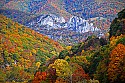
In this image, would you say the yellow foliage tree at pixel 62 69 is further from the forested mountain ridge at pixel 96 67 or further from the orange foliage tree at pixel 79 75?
the orange foliage tree at pixel 79 75

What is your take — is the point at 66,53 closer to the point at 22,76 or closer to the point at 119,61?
the point at 119,61

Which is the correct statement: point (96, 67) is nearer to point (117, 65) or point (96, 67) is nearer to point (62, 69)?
point (62, 69)

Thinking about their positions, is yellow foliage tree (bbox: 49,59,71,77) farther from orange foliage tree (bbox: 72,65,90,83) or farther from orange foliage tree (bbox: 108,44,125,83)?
orange foliage tree (bbox: 108,44,125,83)

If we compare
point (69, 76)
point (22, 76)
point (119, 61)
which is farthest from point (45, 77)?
point (22, 76)

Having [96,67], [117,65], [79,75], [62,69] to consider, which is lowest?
[79,75]

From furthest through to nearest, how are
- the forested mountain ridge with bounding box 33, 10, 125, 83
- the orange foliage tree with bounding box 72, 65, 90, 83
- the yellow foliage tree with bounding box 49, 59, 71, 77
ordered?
the yellow foliage tree with bounding box 49, 59, 71, 77, the orange foliage tree with bounding box 72, 65, 90, 83, the forested mountain ridge with bounding box 33, 10, 125, 83

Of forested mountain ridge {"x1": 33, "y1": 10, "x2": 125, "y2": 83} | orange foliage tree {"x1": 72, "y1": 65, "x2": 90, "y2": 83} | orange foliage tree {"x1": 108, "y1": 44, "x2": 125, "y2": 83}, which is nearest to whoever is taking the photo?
orange foliage tree {"x1": 108, "y1": 44, "x2": 125, "y2": 83}

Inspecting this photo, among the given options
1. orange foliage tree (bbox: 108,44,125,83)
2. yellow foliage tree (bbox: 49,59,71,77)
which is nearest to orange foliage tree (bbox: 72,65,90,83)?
yellow foliage tree (bbox: 49,59,71,77)

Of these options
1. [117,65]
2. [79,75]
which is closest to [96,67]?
[79,75]

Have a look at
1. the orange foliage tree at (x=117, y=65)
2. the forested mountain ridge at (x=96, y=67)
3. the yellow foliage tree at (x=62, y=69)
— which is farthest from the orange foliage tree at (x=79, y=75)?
the orange foliage tree at (x=117, y=65)
